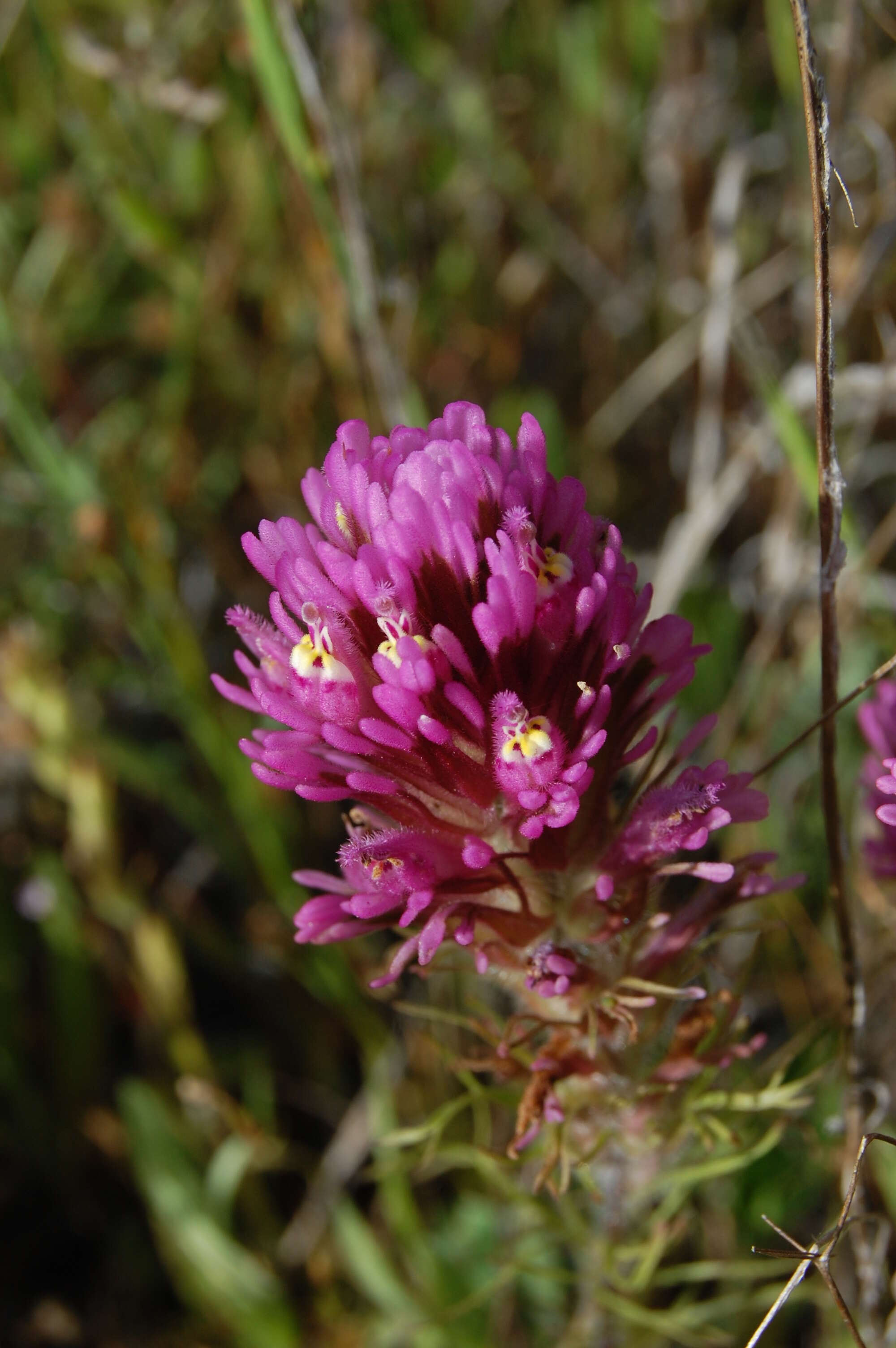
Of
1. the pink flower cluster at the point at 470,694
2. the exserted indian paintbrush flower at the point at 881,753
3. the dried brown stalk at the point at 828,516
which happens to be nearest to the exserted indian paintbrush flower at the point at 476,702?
the pink flower cluster at the point at 470,694

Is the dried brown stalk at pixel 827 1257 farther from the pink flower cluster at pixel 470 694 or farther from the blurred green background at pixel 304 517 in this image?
the pink flower cluster at pixel 470 694

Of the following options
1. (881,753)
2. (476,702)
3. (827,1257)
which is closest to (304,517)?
(881,753)

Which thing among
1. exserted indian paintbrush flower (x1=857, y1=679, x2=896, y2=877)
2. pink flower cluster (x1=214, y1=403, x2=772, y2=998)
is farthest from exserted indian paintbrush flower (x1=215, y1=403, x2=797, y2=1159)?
exserted indian paintbrush flower (x1=857, y1=679, x2=896, y2=877)

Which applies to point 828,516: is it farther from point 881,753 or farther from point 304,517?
point 304,517

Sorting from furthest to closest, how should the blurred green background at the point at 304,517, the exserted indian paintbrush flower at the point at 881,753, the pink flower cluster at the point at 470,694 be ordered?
1. the blurred green background at the point at 304,517
2. the exserted indian paintbrush flower at the point at 881,753
3. the pink flower cluster at the point at 470,694

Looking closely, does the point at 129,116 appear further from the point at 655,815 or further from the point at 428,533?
the point at 655,815

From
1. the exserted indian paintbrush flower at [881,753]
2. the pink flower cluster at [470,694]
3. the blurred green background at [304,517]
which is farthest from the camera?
the blurred green background at [304,517]
